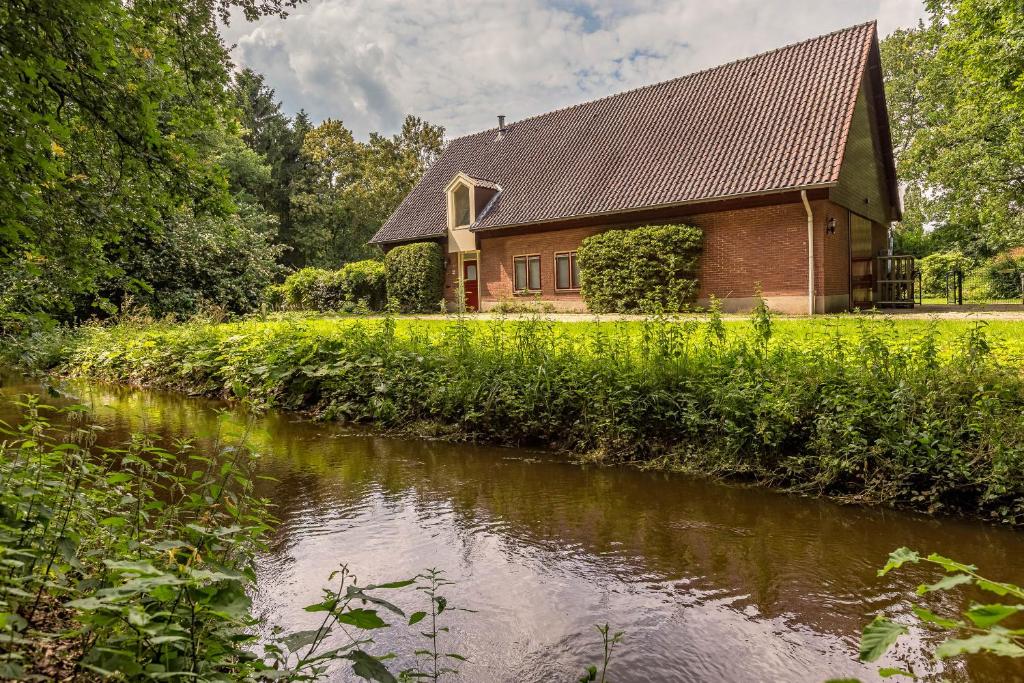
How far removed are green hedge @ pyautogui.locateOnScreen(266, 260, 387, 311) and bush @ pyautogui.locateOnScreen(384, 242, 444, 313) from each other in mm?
1166

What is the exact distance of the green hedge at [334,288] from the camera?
2453cm

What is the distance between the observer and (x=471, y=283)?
22750 millimetres

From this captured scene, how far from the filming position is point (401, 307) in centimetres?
2338

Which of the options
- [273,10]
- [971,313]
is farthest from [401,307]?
[273,10]

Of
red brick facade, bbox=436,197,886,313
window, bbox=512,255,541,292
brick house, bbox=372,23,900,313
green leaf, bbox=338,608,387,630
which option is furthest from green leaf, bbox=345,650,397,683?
window, bbox=512,255,541,292

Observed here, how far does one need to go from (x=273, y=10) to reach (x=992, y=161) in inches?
1030

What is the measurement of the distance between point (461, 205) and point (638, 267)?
7952 millimetres

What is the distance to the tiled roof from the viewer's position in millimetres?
16000

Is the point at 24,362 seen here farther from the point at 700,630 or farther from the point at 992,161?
the point at 992,161

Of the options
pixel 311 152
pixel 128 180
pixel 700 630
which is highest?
pixel 311 152

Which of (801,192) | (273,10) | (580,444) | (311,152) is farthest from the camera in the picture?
(311,152)

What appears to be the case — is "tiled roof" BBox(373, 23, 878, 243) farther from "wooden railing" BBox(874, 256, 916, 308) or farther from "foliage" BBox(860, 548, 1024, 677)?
"foliage" BBox(860, 548, 1024, 677)

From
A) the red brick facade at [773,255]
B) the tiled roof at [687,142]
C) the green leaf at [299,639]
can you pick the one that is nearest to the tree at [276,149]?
the tiled roof at [687,142]

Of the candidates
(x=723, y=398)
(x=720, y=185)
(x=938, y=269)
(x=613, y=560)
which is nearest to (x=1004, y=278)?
(x=938, y=269)
